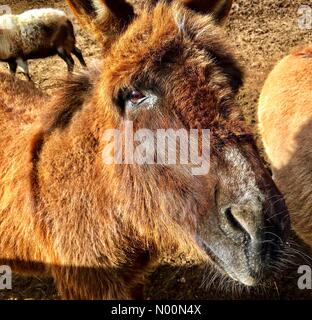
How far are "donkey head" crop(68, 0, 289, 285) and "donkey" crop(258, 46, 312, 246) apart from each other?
1924 millimetres

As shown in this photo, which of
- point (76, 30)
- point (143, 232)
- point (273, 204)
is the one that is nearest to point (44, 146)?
point (143, 232)

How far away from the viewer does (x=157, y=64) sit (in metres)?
2.23

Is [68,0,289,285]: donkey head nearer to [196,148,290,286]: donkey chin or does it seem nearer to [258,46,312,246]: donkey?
[196,148,290,286]: donkey chin

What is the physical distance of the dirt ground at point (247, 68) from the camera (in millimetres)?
4363

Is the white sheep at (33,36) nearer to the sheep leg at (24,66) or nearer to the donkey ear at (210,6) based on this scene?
the sheep leg at (24,66)

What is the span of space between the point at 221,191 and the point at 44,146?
136 centimetres

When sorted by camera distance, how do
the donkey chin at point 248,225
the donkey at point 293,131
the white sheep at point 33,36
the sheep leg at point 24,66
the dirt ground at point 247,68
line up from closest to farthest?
the donkey chin at point 248,225 → the donkey at point 293,131 → the dirt ground at point 247,68 → the sheep leg at point 24,66 → the white sheep at point 33,36

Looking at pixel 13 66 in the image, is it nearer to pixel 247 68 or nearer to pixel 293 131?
pixel 247 68

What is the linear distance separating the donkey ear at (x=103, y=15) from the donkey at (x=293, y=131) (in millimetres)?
2434

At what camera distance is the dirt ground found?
14.3 feet

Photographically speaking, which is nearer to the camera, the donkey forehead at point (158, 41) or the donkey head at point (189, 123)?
the donkey head at point (189, 123)

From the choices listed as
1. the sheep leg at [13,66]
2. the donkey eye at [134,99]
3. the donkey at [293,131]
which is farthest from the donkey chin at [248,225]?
the sheep leg at [13,66]

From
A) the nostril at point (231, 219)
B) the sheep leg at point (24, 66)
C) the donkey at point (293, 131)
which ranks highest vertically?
the nostril at point (231, 219)
